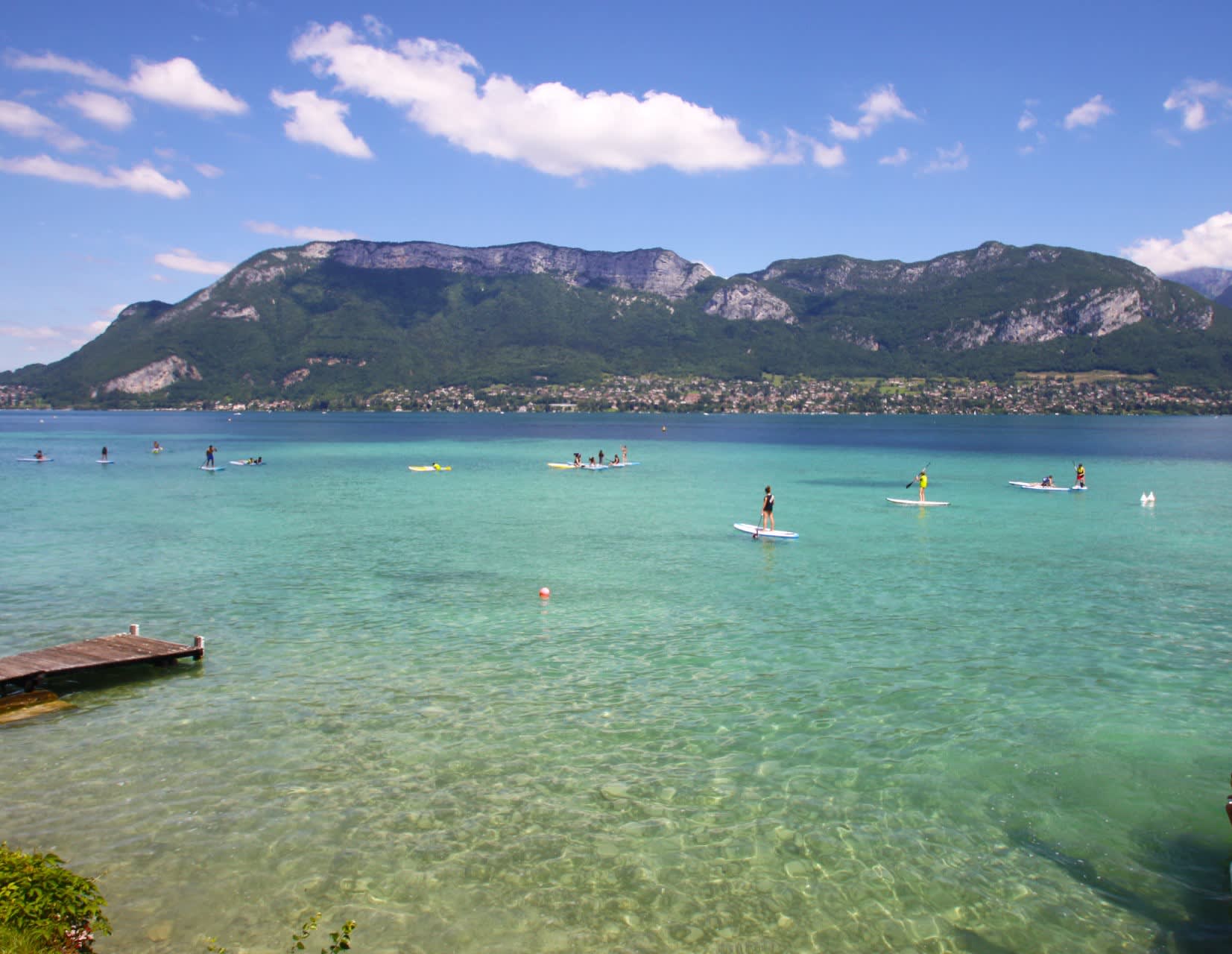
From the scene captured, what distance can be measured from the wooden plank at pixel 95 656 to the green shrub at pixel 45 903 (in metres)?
11.5

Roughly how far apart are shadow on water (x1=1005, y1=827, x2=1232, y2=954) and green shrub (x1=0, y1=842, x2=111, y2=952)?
9291mm

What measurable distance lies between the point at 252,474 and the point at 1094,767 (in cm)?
7284

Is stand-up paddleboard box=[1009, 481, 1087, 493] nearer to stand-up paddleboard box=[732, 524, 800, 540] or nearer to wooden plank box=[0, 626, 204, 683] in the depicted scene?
stand-up paddleboard box=[732, 524, 800, 540]

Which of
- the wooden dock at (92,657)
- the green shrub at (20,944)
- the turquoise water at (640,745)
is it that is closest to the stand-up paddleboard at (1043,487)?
the turquoise water at (640,745)

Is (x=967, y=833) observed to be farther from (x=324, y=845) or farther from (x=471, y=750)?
(x=324, y=845)

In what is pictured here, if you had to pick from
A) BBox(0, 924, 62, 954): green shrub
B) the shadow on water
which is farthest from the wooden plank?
the shadow on water

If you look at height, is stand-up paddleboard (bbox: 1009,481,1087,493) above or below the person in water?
below

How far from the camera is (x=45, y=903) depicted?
727cm

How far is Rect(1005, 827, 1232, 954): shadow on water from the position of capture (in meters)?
9.73

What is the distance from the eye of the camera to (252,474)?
74.4 m

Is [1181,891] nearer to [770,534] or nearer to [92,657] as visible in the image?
[92,657]

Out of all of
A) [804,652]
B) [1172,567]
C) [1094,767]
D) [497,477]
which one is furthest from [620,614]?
[497,477]

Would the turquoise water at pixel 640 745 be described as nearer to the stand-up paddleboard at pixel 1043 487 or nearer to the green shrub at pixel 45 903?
the green shrub at pixel 45 903

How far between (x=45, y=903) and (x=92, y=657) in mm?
12900
